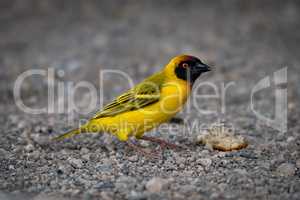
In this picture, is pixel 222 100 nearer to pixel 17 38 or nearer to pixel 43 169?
pixel 43 169

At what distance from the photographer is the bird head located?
538 centimetres

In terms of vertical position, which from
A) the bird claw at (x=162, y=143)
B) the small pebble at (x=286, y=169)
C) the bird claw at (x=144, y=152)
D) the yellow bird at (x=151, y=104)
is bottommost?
the small pebble at (x=286, y=169)

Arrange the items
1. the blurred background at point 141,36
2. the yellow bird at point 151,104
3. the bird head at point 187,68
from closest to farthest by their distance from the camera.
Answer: the yellow bird at point 151,104 → the bird head at point 187,68 → the blurred background at point 141,36

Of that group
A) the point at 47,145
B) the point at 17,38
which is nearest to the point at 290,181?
the point at 47,145

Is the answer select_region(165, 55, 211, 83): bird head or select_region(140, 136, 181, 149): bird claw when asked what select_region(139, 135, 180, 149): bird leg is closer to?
select_region(140, 136, 181, 149): bird claw

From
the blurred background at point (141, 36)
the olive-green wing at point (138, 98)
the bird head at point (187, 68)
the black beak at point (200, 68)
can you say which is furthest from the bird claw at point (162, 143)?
the blurred background at point (141, 36)

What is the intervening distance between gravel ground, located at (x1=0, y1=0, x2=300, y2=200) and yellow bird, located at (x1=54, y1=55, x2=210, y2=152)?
0.88 ft

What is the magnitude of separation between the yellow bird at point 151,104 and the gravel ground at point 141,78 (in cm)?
27

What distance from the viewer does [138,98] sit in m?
5.32

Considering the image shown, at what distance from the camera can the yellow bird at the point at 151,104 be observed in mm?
5156

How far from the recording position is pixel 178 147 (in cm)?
549

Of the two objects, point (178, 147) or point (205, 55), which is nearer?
point (178, 147)

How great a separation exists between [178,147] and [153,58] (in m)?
4.16

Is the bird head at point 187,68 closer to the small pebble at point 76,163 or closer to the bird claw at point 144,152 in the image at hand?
the bird claw at point 144,152
